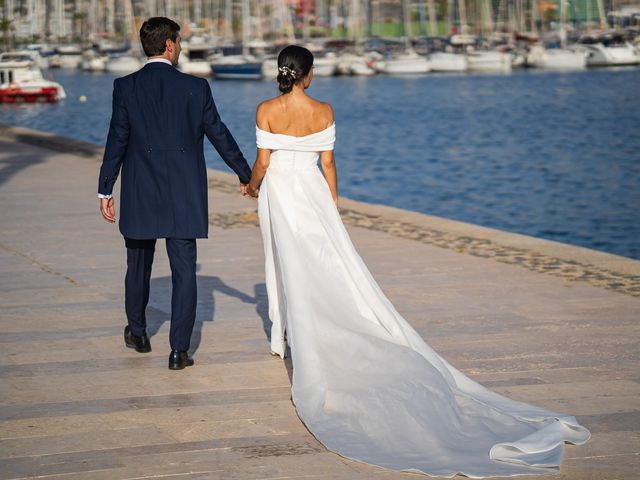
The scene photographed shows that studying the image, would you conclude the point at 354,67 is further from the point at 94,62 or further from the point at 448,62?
the point at 94,62

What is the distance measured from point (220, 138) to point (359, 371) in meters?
1.72

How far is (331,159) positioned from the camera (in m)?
7.94

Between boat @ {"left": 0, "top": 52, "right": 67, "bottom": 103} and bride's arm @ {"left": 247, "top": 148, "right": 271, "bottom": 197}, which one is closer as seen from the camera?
bride's arm @ {"left": 247, "top": 148, "right": 271, "bottom": 197}

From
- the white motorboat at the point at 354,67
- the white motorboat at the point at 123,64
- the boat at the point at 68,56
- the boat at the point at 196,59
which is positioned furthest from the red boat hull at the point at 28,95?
the boat at the point at 68,56

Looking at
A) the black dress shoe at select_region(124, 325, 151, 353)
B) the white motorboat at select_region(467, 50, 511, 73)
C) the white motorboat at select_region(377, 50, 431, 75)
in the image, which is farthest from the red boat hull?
the black dress shoe at select_region(124, 325, 151, 353)

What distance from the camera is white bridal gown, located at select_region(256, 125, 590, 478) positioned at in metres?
6.25

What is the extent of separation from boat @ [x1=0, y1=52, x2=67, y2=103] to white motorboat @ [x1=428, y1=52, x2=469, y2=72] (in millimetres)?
41737

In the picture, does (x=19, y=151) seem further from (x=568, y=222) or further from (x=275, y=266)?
(x=275, y=266)

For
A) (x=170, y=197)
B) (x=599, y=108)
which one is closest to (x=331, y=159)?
(x=170, y=197)

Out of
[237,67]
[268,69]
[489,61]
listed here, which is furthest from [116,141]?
[489,61]

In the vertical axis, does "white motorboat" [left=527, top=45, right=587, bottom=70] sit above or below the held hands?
above

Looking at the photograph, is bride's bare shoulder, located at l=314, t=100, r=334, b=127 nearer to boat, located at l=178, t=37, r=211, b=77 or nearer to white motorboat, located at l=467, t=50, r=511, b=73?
boat, located at l=178, t=37, r=211, b=77

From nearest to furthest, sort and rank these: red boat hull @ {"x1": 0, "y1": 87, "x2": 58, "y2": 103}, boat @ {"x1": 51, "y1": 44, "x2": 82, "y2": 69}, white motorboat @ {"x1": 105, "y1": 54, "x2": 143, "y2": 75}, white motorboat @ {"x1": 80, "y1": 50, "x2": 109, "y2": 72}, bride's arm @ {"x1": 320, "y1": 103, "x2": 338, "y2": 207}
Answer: bride's arm @ {"x1": 320, "y1": 103, "x2": 338, "y2": 207}
red boat hull @ {"x1": 0, "y1": 87, "x2": 58, "y2": 103}
white motorboat @ {"x1": 105, "y1": 54, "x2": 143, "y2": 75}
white motorboat @ {"x1": 80, "y1": 50, "x2": 109, "y2": 72}
boat @ {"x1": 51, "y1": 44, "x2": 82, "y2": 69}

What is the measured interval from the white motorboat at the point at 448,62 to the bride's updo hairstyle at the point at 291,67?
93.3 m
